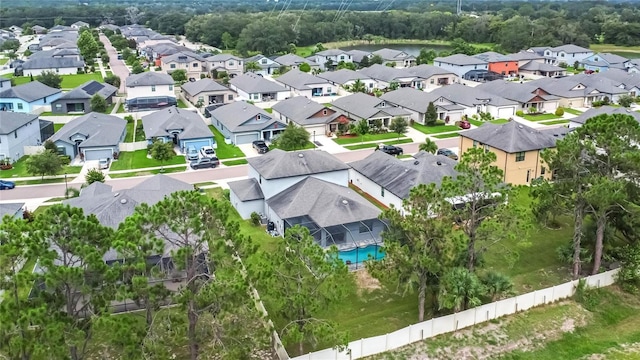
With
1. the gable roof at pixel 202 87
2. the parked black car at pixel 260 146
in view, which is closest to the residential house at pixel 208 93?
the gable roof at pixel 202 87

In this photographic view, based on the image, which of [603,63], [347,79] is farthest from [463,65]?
[603,63]

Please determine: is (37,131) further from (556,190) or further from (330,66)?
(330,66)

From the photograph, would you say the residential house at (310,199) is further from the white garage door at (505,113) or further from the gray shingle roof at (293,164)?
the white garage door at (505,113)

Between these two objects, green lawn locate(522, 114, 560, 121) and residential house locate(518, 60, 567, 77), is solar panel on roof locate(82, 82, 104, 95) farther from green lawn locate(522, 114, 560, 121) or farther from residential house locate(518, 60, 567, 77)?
residential house locate(518, 60, 567, 77)

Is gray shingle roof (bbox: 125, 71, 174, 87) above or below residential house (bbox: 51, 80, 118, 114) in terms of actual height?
above

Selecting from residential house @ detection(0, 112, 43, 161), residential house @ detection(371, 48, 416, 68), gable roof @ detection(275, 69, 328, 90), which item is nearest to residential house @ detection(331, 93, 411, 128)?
gable roof @ detection(275, 69, 328, 90)

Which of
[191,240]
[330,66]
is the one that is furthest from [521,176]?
[330,66]
